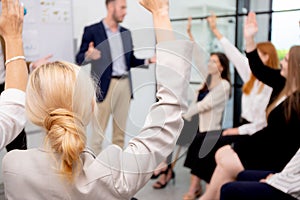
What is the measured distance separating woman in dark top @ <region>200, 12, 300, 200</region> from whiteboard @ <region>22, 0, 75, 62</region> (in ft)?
3.75

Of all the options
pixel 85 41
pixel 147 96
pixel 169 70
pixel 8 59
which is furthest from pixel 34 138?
pixel 85 41

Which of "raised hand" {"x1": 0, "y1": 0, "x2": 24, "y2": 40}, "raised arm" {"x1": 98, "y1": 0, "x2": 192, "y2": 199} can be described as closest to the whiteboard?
"raised hand" {"x1": 0, "y1": 0, "x2": 24, "y2": 40}

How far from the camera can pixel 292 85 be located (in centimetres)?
192

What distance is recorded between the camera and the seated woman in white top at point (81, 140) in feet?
2.65

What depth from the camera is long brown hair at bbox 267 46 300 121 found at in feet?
6.00

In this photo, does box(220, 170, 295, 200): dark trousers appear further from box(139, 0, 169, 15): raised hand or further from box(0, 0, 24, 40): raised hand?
box(0, 0, 24, 40): raised hand

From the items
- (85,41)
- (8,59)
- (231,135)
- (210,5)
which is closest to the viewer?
(8,59)

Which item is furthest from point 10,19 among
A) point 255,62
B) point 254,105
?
point 254,105

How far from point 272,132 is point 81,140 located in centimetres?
150

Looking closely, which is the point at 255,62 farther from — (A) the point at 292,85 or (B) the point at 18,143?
(B) the point at 18,143

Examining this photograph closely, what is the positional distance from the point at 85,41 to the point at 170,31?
1729mm

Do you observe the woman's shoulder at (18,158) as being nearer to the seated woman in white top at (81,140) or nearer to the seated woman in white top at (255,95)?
the seated woman in white top at (81,140)

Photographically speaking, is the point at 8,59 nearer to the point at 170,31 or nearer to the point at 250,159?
the point at 170,31

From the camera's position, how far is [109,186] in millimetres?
820
